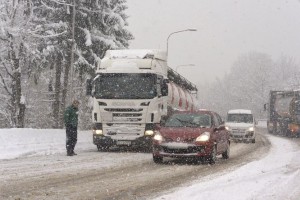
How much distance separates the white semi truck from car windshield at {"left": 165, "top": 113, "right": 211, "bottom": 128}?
2.57 metres

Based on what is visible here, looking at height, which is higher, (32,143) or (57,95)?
(57,95)

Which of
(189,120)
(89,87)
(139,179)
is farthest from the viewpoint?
(89,87)

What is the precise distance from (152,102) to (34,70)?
53.8 ft

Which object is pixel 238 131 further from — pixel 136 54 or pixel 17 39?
pixel 17 39

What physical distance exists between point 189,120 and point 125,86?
3824 millimetres

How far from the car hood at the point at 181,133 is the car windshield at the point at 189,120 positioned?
0.76 metres

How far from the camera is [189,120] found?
54.1 ft

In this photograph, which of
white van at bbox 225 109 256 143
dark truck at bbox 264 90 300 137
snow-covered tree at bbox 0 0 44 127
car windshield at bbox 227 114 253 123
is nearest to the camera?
snow-covered tree at bbox 0 0 44 127

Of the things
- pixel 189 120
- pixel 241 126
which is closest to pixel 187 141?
pixel 189 120

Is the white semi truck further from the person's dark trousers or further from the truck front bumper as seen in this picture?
the person's dark trousers

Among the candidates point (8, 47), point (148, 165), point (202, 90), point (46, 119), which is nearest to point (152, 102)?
point (148, 165)

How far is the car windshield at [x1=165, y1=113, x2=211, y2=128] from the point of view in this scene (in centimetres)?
1617

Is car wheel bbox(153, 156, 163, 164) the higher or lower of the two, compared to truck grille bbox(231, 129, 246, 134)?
lower

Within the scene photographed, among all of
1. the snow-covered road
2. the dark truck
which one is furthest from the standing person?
the dark truck
